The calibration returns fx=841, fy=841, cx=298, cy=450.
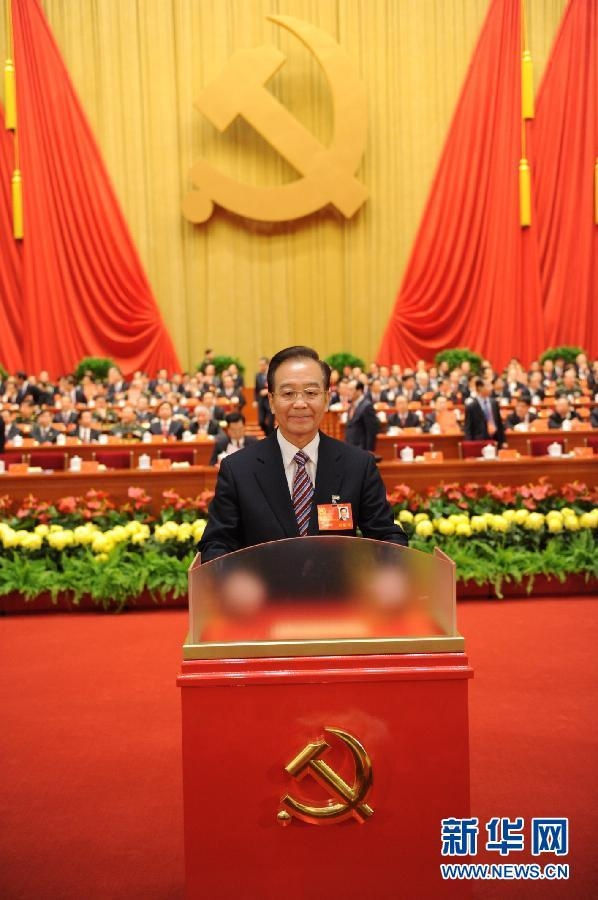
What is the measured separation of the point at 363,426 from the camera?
25.6 ft

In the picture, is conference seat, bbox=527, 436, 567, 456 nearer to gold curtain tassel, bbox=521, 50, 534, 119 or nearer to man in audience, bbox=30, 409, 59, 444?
man in audience, bbox=30, 409, 59, 444

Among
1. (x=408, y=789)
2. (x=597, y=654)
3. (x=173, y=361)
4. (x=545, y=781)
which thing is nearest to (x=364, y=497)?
(x=408, y=789)

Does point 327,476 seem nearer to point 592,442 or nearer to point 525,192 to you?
point 592,442

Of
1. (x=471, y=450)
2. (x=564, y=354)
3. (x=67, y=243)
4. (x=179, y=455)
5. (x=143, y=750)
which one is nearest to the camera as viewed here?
(x=143, y=750)

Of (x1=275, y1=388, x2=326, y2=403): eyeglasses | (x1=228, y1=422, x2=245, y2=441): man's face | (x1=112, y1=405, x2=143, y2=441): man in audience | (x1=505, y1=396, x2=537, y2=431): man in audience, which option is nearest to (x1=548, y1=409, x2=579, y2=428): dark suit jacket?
(x1=505, y1=396, x2=537, y2=431): man in audience

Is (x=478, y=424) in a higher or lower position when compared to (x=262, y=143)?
lower

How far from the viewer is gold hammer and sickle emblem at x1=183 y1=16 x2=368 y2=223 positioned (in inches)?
557

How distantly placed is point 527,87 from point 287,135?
3.96 m

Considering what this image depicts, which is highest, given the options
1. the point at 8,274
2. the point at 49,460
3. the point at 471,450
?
the point at 8,274

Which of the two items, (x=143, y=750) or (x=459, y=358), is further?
(x=459, y=358)

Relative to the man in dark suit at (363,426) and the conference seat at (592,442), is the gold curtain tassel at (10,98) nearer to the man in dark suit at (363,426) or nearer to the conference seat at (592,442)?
the man in dark suit at (363,426)

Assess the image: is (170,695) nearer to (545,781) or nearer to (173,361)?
(545,781)

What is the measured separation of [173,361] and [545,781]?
43.0 feet

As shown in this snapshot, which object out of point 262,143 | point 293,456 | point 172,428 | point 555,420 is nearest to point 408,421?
point 555,420
